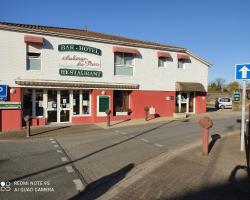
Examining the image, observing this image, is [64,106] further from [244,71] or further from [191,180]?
[191,180]

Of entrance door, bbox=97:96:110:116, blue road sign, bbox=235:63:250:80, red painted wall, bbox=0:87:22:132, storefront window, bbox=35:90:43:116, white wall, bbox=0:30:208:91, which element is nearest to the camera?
blue road sign, bbox=235:63:250:80

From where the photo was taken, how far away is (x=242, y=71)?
9602mm

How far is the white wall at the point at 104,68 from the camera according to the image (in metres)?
16.3

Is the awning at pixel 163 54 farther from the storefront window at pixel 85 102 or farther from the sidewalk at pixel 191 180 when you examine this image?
the sidewalk at pixel 191 180

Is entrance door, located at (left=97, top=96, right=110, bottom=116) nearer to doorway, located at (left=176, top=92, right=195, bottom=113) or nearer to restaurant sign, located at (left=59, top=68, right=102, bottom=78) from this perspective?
restaurant sign, located at (left=59, top=68, right=102, bottom=78)

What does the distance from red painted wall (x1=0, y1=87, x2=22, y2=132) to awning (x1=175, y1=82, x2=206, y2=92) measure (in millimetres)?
12679

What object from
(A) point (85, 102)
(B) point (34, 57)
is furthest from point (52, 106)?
(B) point (34, 57)

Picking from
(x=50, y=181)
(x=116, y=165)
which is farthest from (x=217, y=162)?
(x=50, y=181)

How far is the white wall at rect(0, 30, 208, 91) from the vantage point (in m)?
16.3

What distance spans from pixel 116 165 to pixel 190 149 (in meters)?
3.16

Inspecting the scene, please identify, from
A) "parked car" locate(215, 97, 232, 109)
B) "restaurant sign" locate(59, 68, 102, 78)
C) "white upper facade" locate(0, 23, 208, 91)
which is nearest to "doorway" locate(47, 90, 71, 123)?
"white upper facade" locate(0, 23, 208, 91)

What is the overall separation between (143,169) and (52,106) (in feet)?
38.3

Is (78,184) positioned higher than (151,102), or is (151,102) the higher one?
(151,102)

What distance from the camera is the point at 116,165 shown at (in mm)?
8383
